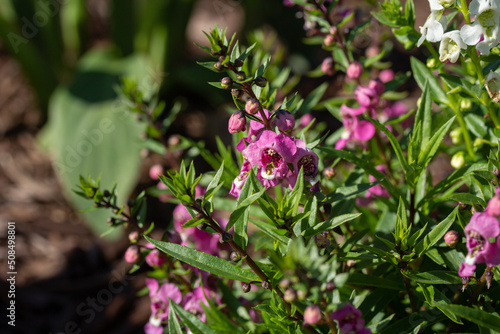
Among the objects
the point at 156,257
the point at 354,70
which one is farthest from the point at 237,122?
the point at 354,70

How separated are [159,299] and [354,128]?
2.50 ft

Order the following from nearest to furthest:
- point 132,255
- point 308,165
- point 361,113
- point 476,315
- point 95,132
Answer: point 476,315
point 308,165
point 132,255
point 361,113
point 95,132

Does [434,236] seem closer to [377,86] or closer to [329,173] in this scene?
[329,173]

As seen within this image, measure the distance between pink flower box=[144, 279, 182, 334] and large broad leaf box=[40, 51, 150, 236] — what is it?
1.78 metres

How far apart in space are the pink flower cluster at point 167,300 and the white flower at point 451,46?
2.80ft

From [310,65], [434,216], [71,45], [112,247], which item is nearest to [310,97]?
[434,216]

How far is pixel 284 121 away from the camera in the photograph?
115cm

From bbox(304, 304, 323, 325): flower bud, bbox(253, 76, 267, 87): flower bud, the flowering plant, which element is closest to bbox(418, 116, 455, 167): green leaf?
the flowering plant

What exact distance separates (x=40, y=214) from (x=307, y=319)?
3230 millimetres

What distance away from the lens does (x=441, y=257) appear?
4.17ft

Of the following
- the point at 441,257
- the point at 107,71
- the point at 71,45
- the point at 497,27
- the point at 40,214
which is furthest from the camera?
the point at 71,45

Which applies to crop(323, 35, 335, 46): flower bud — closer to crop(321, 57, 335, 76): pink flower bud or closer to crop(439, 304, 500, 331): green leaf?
crop(321, 57, 335, 76): pink flower bud

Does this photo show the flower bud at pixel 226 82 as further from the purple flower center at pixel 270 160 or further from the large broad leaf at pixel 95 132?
the large broad leaf at pixel 95 132

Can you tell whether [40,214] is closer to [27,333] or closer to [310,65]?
[27,333]
